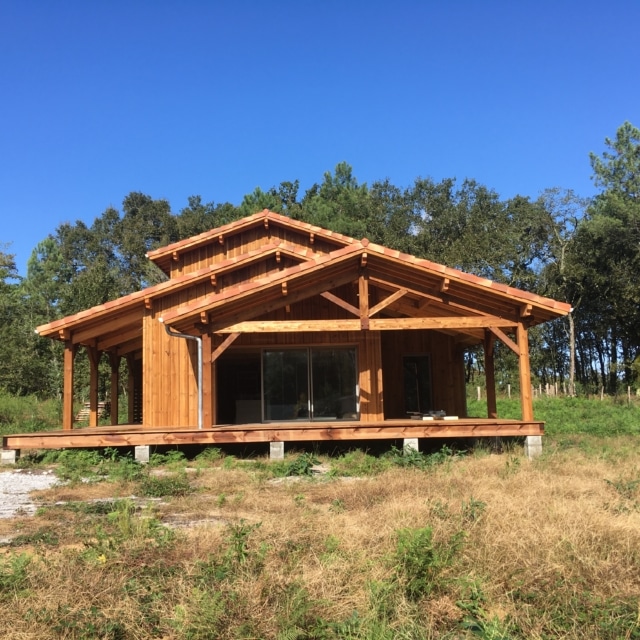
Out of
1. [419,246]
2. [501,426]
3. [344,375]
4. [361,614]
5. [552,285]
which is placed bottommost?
[361,614]

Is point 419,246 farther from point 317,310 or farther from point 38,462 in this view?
point 38,462

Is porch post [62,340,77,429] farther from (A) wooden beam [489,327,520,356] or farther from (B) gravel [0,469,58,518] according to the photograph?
(A) wooden beam [489,327,520,356]

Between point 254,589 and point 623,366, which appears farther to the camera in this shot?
point 623,366

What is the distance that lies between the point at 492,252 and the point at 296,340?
26.3m

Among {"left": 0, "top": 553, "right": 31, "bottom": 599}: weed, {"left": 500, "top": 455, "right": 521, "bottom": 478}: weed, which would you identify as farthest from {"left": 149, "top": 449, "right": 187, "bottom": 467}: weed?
{"left": 0, "top": 553, "right": 31, "bottom": 599}: weed

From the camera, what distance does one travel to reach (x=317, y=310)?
45.1 ft

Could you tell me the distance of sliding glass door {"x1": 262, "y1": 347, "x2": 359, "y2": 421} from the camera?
13.4 metres

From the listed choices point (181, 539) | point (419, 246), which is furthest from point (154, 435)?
point (419, 246)

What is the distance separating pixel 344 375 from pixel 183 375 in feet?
11.8

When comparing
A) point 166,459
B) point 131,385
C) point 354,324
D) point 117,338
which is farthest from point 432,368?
point 131,385

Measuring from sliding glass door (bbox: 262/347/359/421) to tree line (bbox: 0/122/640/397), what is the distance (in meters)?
20.2

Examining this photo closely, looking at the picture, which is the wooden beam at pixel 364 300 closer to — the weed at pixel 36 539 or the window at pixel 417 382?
the window at pixel 417 382

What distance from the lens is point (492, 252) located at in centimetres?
3678

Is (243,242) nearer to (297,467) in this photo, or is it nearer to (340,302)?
(340,302)
